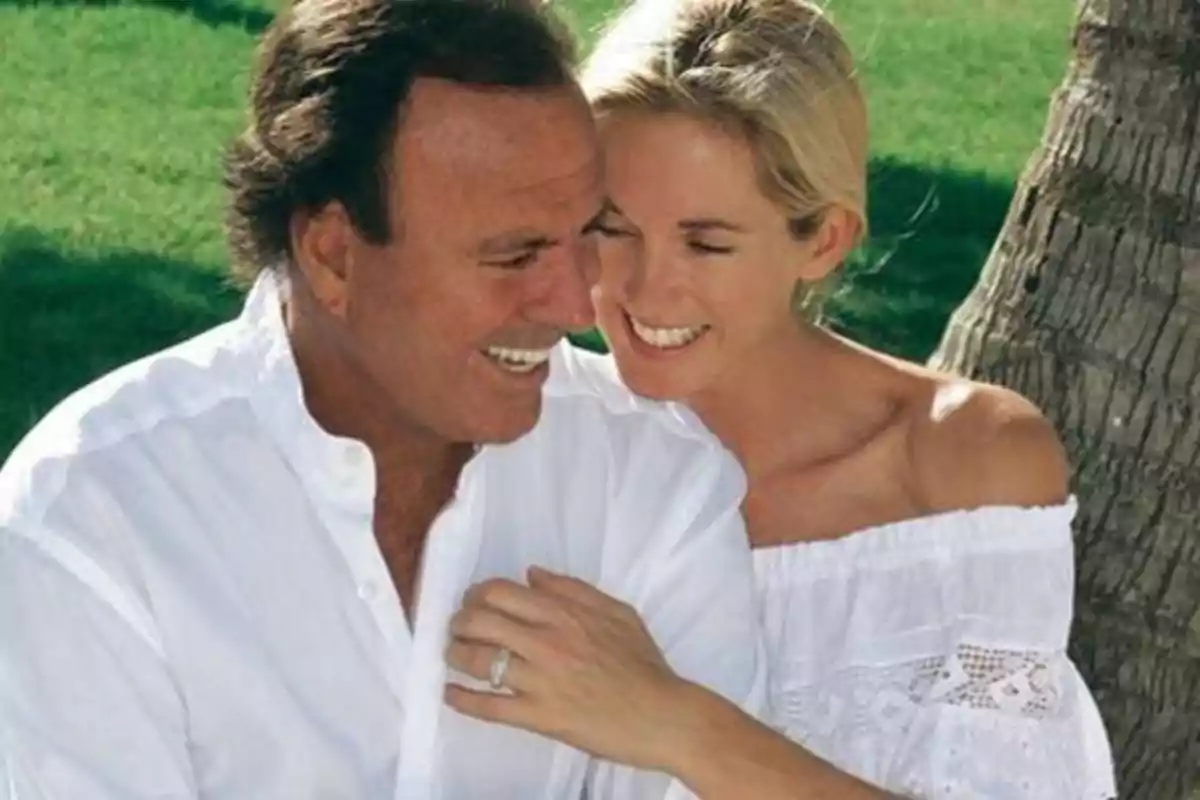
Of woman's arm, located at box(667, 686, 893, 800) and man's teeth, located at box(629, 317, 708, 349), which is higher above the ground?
man's teeth, located at box(629, 317, 708, 349)

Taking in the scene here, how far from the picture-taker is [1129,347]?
4.06 metres

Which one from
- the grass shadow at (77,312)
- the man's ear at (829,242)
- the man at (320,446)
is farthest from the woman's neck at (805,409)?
the grass shadow at (77,312)

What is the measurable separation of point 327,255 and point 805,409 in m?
0.89

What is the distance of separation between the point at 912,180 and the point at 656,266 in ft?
24.3

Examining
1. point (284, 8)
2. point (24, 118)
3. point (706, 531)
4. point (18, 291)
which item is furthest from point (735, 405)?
point (24, 118)

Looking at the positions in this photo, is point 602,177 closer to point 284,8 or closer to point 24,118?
point 284,8

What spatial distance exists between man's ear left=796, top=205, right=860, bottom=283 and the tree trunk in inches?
27.0

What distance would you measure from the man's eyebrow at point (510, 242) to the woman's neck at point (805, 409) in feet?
2.31

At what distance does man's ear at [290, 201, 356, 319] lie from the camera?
3037mm

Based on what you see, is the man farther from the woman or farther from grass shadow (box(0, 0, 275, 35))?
grass shadow (box(0, 0, 275, 35))

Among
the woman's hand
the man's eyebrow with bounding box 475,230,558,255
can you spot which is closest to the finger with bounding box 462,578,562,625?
the woman's hand

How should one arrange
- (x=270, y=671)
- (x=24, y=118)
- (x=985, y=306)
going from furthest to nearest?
(x=24, y=118), (x=985, y=306), (x=270, y=671)

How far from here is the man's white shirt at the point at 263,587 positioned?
2838 millimetres

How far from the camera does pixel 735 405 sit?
3.61m
